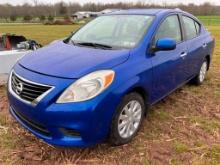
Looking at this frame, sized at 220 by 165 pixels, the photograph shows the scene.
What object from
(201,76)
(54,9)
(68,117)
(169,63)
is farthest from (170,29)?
(54,9)

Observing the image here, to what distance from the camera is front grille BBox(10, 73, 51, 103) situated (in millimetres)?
3115

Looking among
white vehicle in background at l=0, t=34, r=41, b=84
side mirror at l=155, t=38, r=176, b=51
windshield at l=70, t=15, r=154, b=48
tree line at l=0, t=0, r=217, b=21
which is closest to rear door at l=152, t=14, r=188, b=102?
side mirror at l=155, t=38, r=176, b=51

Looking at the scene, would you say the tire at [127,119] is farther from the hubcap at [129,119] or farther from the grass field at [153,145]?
the grass field at [153,145]

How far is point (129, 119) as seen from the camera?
11.9 ft

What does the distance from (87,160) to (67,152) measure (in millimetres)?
286

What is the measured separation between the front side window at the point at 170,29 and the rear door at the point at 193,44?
26cm

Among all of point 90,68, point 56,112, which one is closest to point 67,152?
point 56,112

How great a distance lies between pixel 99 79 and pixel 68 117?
512 mm

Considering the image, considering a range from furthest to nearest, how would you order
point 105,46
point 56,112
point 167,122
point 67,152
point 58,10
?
point 58,10 < point 167,122 < point 105,46 < point 67,152 < point 56,112

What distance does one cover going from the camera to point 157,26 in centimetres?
420

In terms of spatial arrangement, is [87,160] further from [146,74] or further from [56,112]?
[146,74]

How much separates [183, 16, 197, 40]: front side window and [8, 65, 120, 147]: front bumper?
2.54 metres

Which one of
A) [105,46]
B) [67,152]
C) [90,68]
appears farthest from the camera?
[105,46]

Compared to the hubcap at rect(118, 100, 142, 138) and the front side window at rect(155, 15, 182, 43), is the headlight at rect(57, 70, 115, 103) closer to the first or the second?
the hubcap at rect(118, 100, 142, 138)
